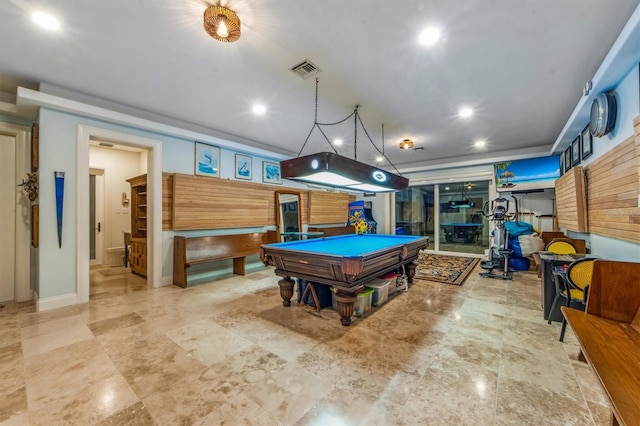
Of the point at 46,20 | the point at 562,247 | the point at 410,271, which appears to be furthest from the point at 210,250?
the point at 562,247

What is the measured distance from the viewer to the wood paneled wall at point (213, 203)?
455 centimetres

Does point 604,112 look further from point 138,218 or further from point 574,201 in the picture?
point 138,218

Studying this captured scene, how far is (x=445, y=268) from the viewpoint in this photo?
5715 millimetres

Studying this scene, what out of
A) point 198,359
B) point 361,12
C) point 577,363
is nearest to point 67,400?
point 198,359

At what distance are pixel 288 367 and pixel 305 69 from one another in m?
2.92

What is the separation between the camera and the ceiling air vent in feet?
8.98

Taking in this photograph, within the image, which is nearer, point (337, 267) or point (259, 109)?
point (337, 267)

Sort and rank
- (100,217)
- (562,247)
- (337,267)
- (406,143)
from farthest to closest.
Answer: (100,217), (406,143), (562,247), (337,267)

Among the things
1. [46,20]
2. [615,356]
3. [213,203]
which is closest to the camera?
[615,356]

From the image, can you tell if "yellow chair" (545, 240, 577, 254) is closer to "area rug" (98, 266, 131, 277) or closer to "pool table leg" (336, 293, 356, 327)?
"pool table leg" (336, 293, 356, 327)

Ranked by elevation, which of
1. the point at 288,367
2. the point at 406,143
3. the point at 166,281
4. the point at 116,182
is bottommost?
the point at 288,367

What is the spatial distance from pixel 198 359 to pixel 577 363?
315 cm

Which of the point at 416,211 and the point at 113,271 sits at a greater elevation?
the point at 416,211

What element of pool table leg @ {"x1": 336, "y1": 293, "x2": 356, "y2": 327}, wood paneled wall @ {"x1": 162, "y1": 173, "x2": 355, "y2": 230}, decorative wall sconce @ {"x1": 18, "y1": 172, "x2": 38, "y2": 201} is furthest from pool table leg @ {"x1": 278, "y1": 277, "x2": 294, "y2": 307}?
decorative wall sconce @ {"x1": 18, "y1": 172, "x2": 38, "y2": 201}
